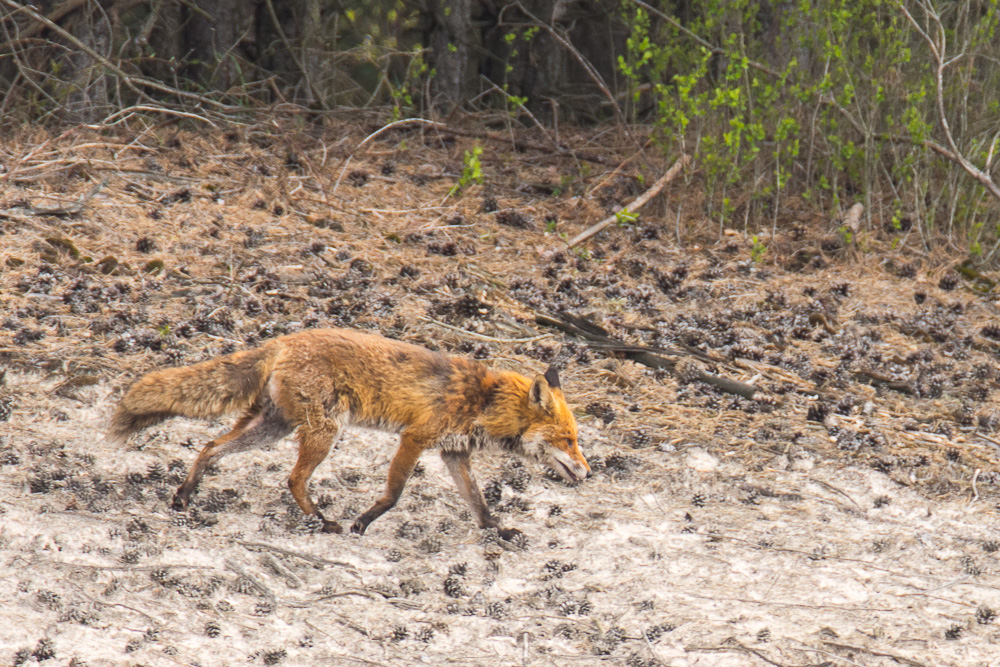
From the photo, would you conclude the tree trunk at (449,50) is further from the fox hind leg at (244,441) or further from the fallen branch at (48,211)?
the fox hind leg at (244,441)

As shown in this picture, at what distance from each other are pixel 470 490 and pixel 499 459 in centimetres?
91

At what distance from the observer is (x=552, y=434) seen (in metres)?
5.51

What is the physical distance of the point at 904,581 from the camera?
5.06 meters

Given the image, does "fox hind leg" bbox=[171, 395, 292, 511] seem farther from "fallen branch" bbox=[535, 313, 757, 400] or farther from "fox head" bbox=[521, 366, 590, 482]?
"fallen branch" bbox=[535, 313, 757, 400]

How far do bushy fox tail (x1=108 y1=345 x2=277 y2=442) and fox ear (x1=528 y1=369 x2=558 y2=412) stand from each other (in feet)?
4.62

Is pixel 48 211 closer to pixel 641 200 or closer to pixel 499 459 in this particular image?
pixel 499 459

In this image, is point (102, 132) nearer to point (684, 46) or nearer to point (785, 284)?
point (684, 46)

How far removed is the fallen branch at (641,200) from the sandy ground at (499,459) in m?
0.18

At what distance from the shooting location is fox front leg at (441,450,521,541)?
215 inches

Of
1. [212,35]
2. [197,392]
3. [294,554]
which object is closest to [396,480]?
[294,554]

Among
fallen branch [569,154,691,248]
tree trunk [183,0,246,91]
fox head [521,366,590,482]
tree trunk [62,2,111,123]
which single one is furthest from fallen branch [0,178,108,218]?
fox head [521,366,590,482]

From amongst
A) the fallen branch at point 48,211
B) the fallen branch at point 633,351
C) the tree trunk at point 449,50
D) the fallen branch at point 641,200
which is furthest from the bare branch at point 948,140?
the fallen branch at point 48,211

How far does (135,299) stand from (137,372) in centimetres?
120

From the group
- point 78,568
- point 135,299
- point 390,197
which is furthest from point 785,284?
point 78,568
